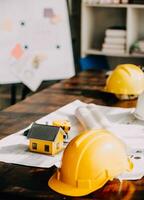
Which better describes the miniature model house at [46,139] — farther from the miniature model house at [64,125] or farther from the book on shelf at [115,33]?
the book on shelf at [115,33]

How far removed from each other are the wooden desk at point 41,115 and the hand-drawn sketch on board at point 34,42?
74 cm

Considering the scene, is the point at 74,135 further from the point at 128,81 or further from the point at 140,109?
the point at 128,81

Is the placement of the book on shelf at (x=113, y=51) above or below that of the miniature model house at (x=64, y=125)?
below

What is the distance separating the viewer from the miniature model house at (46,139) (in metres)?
1.67

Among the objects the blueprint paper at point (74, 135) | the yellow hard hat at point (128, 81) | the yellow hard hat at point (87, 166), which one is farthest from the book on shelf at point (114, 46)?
the yellow hard hat at point (87, 166)

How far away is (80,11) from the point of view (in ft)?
16.3

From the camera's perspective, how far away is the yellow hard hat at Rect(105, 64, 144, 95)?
7.86 feet

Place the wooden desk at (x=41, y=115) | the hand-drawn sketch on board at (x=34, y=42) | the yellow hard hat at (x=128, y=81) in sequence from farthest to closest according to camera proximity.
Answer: the hand-drawn sketch on board at (x=34, y=42) < the yellow hard hat at (x=128, y=81) < the wooden desk at (x=41, y=115)

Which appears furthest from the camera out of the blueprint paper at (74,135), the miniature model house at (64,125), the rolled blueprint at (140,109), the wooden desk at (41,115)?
the rolled blueprint at (140,109)

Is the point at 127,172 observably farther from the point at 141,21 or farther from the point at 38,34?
the point at 141,21

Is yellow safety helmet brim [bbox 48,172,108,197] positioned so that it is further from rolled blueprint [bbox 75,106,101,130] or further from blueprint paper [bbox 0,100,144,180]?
rolled blueprint [bbox 75,106,101,130]

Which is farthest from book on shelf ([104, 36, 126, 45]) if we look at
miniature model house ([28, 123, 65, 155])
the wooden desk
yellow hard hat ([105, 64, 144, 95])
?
miniature model house ([28, 123, 65, 155])

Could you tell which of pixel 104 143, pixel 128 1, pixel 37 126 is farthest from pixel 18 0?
pixel 104 143

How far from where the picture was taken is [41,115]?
215cm
